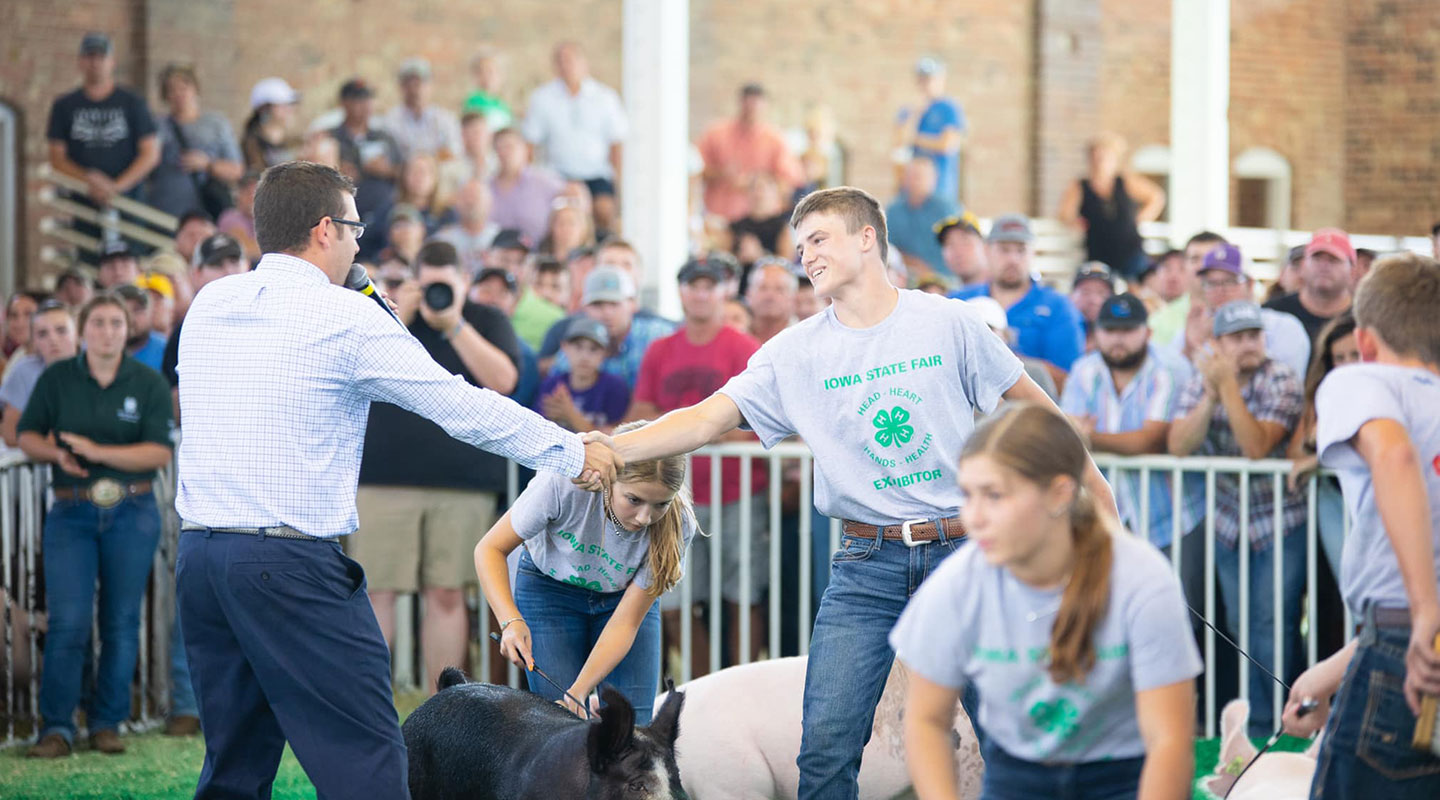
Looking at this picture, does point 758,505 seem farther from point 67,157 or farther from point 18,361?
point 67,157

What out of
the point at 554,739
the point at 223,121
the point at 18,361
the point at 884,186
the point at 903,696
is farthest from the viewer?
the point at 884,186

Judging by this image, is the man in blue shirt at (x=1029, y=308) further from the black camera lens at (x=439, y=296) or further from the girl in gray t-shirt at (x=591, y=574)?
the girl in gray t-shirt at (x=591, y=574)

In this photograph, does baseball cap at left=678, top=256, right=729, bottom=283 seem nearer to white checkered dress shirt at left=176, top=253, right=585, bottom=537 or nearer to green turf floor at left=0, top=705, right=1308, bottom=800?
green turf floor at left=0, top=705, right=1308, bottom=800

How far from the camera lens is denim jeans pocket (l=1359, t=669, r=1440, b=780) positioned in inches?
149

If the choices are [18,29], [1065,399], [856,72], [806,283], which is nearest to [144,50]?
[18,29]

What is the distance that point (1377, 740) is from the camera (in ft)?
12.5

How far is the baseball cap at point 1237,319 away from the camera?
7.67 meters

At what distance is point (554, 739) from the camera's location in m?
4.59

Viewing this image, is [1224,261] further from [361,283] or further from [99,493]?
[99,493]

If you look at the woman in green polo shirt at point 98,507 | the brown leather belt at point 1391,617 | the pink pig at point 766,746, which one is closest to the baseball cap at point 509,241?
the woman in green polo shirt at point 98,507

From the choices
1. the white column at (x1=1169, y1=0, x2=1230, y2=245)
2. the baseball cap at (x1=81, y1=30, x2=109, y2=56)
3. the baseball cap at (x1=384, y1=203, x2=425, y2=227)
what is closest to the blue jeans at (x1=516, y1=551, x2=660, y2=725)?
the baseball cap at (x1=384, y1=203, x2=425, y2=227)

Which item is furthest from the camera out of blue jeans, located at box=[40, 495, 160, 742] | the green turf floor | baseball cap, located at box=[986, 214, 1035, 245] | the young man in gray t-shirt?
baseball cap, located at box=[986, 214, 1035, 245]

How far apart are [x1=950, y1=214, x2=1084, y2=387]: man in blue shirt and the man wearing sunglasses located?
505cm

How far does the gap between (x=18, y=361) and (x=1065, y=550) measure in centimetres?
726
